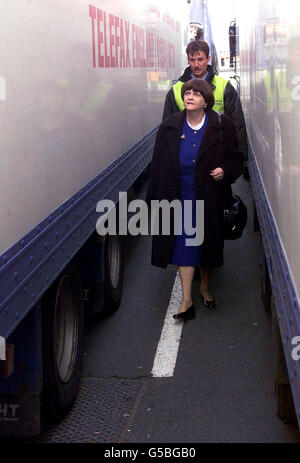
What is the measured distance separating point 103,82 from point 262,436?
8.98 ft

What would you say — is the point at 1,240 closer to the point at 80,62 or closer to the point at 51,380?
the point at 51,380

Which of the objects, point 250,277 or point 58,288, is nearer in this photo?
point 58,288

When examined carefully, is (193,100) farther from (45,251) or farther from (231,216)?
(45,251)

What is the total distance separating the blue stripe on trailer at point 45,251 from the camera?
309 cm

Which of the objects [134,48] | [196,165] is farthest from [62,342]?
[134,48]

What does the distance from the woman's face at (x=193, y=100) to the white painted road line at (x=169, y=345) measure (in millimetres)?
1633

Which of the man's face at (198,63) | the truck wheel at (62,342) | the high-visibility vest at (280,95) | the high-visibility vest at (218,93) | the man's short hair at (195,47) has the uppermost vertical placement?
the man's short hair at (195,47)

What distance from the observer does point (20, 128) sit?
3389mm

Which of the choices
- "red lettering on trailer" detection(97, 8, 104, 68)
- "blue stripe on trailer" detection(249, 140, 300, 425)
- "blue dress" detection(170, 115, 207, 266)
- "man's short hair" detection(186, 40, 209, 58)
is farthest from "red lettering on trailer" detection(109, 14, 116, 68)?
"blue stripe on trailer" detection(249, 140, 300, 425)

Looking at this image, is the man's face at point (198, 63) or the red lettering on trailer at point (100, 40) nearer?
the red lettering on trailer at point (100, 40)

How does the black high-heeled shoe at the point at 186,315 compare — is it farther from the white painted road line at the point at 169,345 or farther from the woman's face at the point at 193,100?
the woman's face at the point at 193,100

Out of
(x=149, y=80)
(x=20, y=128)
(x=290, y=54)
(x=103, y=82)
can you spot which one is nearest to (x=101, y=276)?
(x=103, y=82)

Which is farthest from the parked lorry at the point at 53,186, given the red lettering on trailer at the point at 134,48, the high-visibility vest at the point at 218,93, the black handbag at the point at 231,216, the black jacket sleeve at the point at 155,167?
the red lettering on trailer at the point at 134,48

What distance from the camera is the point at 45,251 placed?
3709mm
